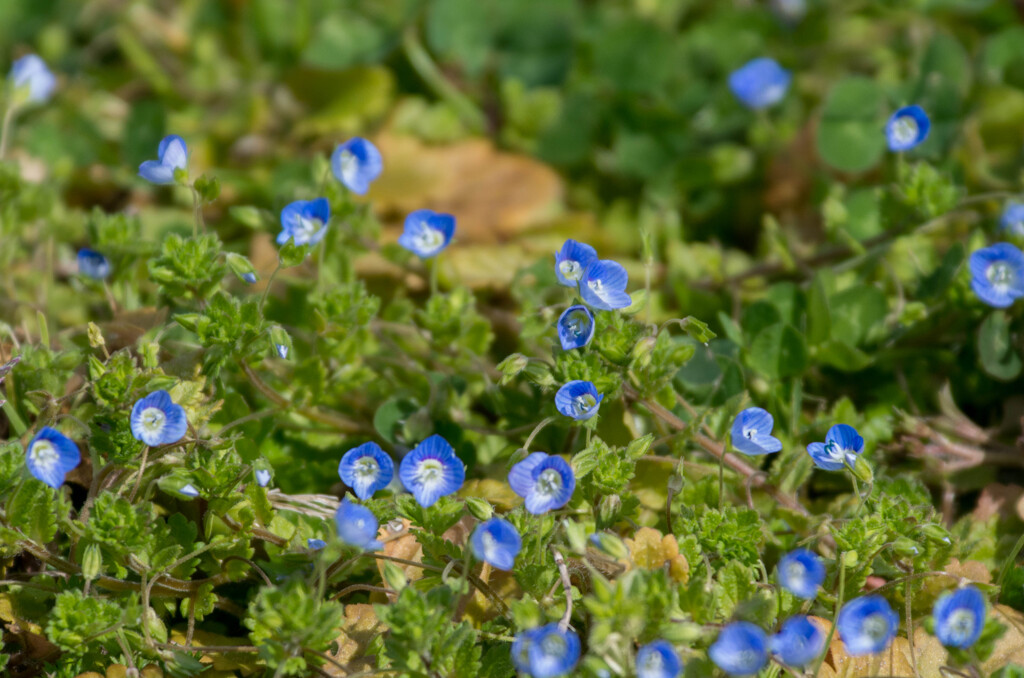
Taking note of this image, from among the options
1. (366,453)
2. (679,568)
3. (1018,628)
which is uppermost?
(366,453)

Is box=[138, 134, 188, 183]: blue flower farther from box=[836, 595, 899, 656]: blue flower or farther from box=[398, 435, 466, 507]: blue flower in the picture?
box=[836, 595, 899, 656]: blue flower

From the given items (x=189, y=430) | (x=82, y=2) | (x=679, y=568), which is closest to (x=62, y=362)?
(x=189, y=430)

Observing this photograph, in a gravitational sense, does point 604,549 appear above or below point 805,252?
above

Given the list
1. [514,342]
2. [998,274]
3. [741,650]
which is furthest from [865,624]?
[514,342]

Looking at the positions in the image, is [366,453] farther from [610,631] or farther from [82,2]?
[82,2]

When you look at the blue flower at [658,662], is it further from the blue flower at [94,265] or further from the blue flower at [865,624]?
the blue flower at [94,265]
